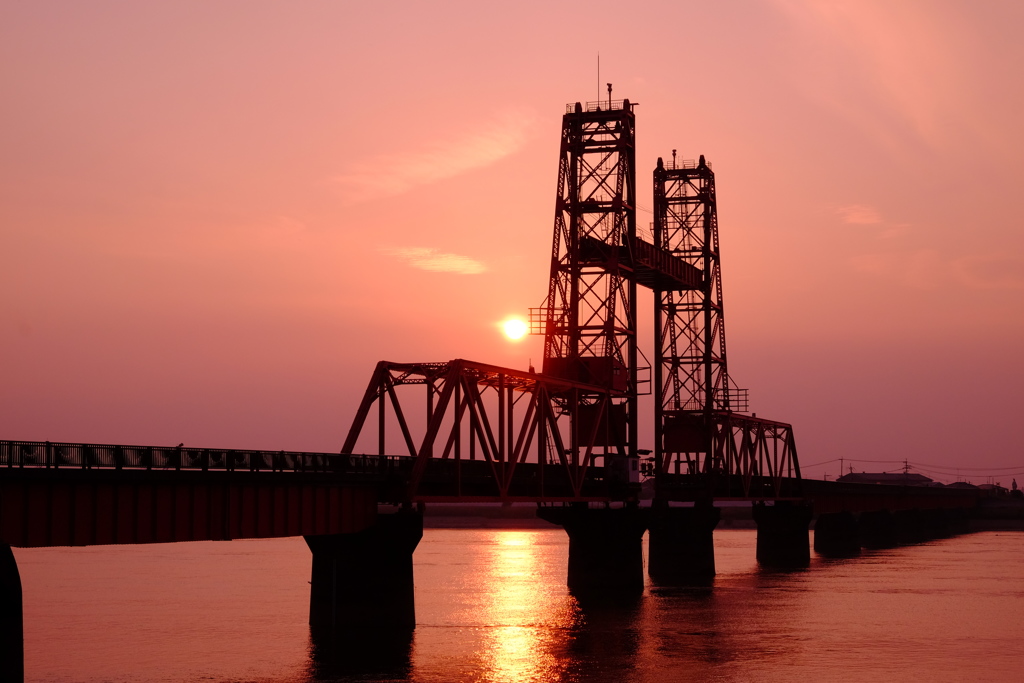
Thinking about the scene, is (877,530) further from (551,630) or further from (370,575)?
(370,575)

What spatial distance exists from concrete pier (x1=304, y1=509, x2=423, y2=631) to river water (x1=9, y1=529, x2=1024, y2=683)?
4.04ft

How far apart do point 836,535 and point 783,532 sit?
28.4m

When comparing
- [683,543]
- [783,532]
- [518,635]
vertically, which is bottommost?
[518,635]

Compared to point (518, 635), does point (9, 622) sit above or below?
above

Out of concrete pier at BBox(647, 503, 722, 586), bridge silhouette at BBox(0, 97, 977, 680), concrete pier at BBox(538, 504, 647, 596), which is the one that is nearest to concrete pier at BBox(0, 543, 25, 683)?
bridge silhouette at BBox(0, 97, 977, 680)

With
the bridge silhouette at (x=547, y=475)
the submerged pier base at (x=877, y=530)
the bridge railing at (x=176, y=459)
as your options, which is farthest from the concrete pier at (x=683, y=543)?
the submerged pier base at (x=877, y=530)

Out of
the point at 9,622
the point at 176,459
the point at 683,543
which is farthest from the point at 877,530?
the point at 9,622

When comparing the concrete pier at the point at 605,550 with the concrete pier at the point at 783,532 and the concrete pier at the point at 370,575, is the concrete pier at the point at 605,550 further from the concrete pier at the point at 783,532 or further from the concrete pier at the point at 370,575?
the concrete pier at the point at 783,532

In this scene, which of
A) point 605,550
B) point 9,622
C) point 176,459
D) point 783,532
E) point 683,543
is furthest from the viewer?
point 783,532

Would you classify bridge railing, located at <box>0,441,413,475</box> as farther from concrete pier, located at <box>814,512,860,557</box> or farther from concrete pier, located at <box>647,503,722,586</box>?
concrete pier, located at <box>814,512,860,557</box>

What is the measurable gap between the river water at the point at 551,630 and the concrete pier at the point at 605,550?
234cm

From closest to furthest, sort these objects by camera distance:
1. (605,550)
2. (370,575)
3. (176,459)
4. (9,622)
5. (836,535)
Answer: (9,622) < (176,459) < (370,575) < (605,550) < (836,535)

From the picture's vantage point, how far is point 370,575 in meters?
55.4

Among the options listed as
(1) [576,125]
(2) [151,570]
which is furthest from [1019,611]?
(2) [151,570]
